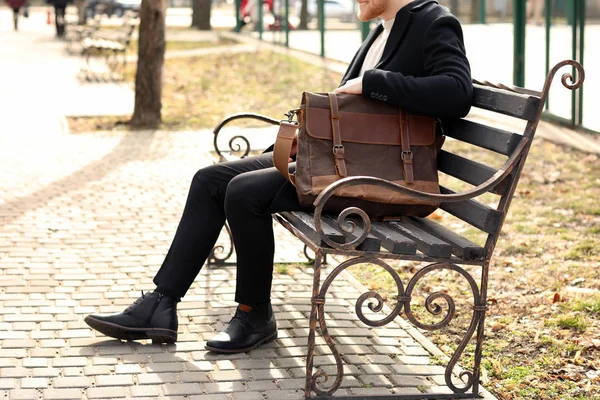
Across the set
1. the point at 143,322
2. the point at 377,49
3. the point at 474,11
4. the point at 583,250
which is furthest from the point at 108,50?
the point at 143,322

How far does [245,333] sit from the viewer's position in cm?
433

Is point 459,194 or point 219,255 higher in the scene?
point 459,194

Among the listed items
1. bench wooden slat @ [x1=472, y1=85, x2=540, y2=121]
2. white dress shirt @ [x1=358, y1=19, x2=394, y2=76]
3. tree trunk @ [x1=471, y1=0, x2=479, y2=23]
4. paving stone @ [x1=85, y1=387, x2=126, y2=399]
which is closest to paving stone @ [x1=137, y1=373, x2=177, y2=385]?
paving stone @ [x1=85, y1=387, x2=126, y2=399]

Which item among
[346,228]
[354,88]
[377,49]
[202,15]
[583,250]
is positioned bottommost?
[583,250]

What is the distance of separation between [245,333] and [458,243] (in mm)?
964

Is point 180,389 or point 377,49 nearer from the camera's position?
point 180,389

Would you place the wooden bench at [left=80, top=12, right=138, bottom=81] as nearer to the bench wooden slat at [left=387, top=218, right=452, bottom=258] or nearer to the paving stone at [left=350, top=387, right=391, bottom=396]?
the bench wooden slat at [left=387, top=218, right=452, bottom=258]

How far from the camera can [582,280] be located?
5531 mm

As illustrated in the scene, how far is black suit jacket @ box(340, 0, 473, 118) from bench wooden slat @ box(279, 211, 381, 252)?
0.54 m

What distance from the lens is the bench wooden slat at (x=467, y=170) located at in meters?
4.01

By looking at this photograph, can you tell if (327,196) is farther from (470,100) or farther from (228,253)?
(228,253)

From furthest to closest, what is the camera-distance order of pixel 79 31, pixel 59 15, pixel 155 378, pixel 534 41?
pixel 59 15
pixel 79 31
pixel 534 41
pixel 155 378

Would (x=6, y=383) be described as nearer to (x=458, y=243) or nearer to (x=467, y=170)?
(x=458, y=243)

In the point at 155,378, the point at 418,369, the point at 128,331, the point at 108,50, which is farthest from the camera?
the point at 108,50
